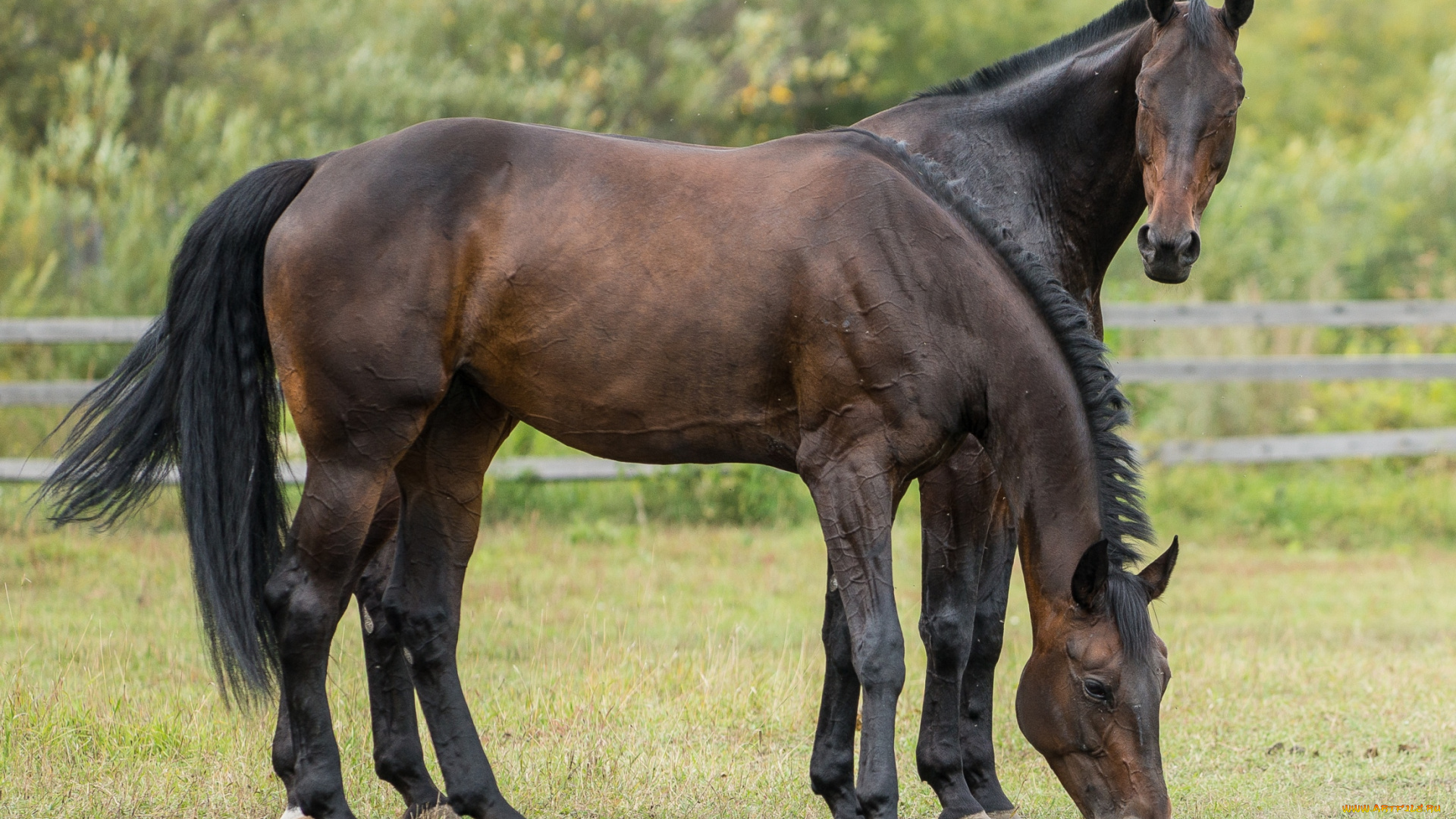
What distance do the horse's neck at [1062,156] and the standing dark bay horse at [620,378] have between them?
0.63 meters

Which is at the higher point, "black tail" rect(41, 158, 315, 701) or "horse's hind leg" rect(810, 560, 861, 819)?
"black tail" rect(41, 158, 315, 701)

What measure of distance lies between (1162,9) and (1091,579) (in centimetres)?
193

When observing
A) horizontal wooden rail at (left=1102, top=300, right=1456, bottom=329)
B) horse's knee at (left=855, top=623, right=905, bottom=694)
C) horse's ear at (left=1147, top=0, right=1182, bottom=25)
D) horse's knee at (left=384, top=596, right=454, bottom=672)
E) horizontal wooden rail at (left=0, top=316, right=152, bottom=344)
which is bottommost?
horizontal wooden rail at (left=1102, top=300, right=1456, bottom=329)

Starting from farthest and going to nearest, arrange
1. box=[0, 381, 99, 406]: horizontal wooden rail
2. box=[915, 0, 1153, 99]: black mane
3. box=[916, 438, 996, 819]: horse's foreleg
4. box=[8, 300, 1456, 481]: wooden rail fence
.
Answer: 1. box=[8, 300, 1456, 481]: wooden rail fence
2. box=[0, 381, 99, 406]: horizontal wooden rail
3. box=[915, 0, 1153, 99]: black mane
4. box=[916, 438, 996, 819]: horse's foreleg

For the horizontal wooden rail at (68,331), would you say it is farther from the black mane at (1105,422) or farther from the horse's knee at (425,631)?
the black mane at (1105,422)

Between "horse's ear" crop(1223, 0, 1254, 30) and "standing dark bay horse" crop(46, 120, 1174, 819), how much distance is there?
1172 millimetres

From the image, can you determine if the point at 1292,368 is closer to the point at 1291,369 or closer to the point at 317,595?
the point at 1291,369

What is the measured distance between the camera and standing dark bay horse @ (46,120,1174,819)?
3.82 metres

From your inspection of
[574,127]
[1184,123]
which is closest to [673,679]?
[1184,123]

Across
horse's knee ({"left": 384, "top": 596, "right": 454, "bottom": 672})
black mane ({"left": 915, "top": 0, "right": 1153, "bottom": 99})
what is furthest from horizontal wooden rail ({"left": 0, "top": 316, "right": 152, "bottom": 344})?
black mane ({"left": 915, "top": 0, "right": 1153, "bottom": 99})

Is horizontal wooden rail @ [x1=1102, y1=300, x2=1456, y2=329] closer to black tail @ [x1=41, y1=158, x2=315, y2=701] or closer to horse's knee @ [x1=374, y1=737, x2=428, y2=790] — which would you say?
horse's knee @ [x1=374, y1=737, x2=428, y2=790]

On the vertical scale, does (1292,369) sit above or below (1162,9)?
below

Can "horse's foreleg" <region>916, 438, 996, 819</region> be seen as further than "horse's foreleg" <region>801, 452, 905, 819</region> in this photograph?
Yes

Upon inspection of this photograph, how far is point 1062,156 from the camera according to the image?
4.70m
